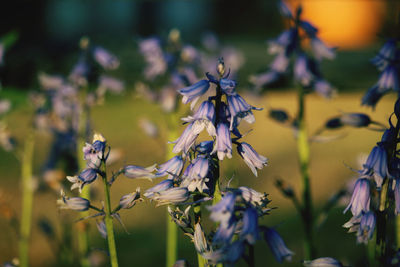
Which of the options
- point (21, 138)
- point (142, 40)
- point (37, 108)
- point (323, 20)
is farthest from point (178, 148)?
point (323, 20)

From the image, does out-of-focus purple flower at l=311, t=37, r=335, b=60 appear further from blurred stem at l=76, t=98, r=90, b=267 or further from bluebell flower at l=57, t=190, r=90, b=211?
bluebell flower at l=57, t=190, r=90, b=211

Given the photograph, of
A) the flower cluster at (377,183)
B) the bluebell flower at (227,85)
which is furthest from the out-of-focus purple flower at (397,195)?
the bluebell flower at (227,85)

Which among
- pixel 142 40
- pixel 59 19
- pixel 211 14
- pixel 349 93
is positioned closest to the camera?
pixel 142 40

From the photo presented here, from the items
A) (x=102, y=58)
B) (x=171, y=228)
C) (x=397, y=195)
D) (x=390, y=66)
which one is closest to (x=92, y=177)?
(x=397, y=195)

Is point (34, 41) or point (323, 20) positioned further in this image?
point (323, 20)

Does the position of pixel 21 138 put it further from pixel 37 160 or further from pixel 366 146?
pixel 366 146

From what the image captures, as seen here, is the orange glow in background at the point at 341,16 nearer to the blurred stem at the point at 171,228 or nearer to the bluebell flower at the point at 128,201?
the blurred stem at the point at 171,228

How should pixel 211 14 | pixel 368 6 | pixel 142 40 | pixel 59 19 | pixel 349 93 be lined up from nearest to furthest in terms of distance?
pixel 142 40
pixel 349 93
pixel 368 6
pixel 59 19
pixel 211 14
